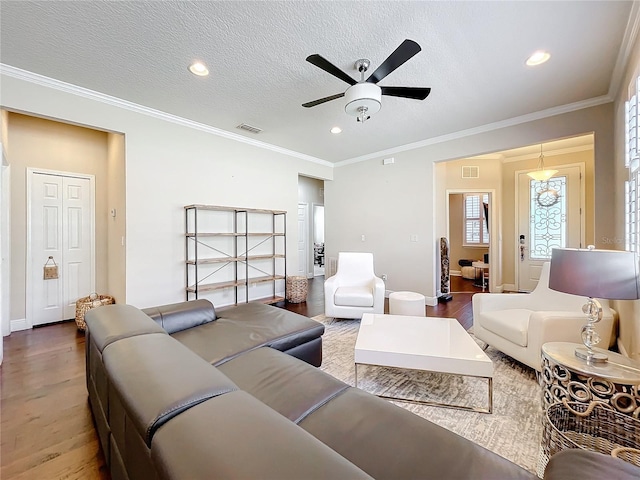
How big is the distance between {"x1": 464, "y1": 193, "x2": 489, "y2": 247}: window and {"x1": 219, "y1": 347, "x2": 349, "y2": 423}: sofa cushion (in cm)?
744

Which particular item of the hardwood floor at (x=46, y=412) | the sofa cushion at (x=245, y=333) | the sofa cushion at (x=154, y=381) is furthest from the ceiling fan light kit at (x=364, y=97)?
the hardwood floor at (x=46, y=412)

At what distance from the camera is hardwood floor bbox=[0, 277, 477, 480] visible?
4.79ft

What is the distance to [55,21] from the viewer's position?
2.06 m

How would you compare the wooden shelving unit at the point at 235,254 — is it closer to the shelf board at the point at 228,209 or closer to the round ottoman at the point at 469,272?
the shelf board at the point at 228,209

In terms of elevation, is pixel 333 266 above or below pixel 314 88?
below

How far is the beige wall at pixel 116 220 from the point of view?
11.3 ft

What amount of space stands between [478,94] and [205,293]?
445 cm

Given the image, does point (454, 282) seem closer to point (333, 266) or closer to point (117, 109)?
point (333, 266)

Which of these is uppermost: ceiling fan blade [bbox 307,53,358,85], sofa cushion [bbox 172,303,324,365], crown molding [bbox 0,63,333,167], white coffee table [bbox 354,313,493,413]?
crown molding [bbox 0,63,333,167]

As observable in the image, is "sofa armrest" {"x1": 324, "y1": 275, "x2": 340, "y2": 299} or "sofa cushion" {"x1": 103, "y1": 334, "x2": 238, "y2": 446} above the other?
"sofa cushion" {"x1": 103, "y1": 334, "x2": 238, "y2": 446}

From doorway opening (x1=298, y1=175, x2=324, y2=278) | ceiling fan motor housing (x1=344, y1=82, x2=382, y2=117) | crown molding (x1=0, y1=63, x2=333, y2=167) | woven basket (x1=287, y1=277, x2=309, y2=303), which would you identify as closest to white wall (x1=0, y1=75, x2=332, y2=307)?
crown molding (x1=0, y1=63, x2=333, y2=167)

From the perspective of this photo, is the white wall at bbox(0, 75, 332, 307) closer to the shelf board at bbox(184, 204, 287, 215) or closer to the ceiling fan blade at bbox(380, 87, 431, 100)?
the shelf board at bbox(184, 204, 287, 215)

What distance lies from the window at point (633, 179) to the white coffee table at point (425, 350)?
1.32 meters

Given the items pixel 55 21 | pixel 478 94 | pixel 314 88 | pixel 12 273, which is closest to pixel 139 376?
pixel 55 21
